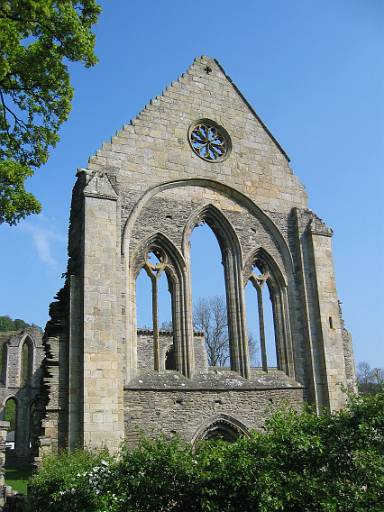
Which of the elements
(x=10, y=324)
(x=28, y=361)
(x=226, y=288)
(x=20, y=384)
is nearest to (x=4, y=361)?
(x=28, y=361)

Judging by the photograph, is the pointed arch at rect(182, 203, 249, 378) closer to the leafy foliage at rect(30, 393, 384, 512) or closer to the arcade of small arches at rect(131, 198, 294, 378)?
the arcade of small arches at rect(131, 198, 294, 378)

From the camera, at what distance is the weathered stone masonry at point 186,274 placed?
11562 mm

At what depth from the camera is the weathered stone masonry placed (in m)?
11.6

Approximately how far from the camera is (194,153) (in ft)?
48.4

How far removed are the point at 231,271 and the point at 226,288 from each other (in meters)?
0.43

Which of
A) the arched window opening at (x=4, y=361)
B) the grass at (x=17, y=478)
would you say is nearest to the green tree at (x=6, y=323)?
the arched window opening at (x=4, y=361)

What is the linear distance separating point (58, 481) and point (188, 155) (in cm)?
862

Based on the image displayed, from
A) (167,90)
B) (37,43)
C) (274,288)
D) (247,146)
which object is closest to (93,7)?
(37,43)

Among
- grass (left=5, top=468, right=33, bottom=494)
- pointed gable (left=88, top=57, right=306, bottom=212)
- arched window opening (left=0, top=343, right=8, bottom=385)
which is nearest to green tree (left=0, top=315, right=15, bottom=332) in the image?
arched window opening (left=0, top=343, right=8, bottom=385)

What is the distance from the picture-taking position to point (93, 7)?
10633 millimetres

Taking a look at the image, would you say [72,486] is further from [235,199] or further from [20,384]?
[20,384]

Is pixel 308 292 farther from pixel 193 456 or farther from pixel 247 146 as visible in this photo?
pixel 193 456

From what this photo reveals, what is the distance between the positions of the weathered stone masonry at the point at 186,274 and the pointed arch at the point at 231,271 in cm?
3

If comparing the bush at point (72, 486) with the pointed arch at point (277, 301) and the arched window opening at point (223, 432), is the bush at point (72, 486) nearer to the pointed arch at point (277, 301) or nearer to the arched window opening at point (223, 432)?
the arched window opening at point (223, 432)
